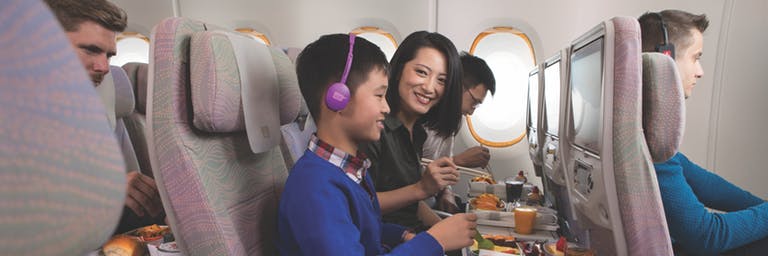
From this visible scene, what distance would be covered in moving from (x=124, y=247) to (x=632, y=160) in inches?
54.8

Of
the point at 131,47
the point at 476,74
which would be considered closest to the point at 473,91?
the point at 476,74

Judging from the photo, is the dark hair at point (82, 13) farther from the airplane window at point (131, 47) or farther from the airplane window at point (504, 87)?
the airplane window at point (131, 47)

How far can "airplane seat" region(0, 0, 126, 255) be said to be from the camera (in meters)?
0.25

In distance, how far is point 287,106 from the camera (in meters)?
1.32

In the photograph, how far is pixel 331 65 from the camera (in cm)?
115

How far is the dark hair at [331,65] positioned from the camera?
114cm

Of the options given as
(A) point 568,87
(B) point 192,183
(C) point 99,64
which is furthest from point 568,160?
(C) point 99,64

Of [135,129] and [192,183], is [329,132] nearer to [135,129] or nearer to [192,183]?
[192,183]

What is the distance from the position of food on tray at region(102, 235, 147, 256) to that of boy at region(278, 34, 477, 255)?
0.47 meters

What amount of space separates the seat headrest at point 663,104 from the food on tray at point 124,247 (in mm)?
1457

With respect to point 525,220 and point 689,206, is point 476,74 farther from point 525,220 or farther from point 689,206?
point 689,206

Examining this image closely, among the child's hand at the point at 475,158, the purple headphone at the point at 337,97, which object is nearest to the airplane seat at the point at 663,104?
the purple headphone at the point at 337,97

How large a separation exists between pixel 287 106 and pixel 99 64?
0.94 meters

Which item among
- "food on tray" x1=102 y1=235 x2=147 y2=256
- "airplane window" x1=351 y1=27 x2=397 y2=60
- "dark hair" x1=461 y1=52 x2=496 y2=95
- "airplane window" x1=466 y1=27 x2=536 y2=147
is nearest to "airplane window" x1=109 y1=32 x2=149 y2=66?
"airplane window" x1=351 y1=27 x2=397 y2=60
